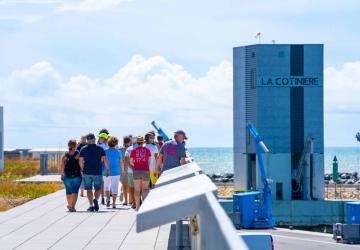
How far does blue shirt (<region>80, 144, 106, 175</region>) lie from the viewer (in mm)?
20875

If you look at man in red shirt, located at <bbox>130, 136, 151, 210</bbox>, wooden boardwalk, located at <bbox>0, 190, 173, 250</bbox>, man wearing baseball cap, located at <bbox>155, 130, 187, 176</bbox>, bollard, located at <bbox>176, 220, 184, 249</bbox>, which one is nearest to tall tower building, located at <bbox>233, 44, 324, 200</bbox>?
wooden boardwalk, located at <bbox>0, 190, 173, 250</bbox>

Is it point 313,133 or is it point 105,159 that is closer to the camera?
point 105,159

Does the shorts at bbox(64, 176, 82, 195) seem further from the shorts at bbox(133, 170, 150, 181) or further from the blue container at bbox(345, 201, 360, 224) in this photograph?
the blue container at bbox(345, 201, 360, 224)

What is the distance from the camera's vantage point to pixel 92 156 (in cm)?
2091

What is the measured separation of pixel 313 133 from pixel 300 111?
1883 mm

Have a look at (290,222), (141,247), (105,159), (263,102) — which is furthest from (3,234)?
(263,102)

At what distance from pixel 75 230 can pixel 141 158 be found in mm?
3842

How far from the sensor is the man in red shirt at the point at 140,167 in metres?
20.7

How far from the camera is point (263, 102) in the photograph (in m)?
69.0

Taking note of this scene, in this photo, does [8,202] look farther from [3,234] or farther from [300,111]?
[300,111]

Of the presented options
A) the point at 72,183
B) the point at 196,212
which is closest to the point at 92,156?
the point at 72,183

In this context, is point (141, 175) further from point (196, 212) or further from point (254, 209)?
point (254, 209)

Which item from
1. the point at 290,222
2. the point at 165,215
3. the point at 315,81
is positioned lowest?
the point at 290,222

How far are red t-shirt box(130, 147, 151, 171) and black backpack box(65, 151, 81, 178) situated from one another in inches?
55.5
